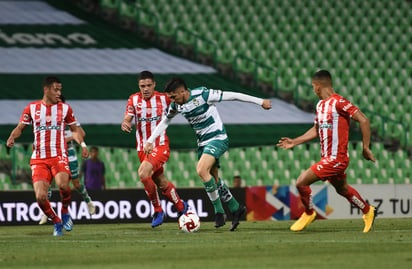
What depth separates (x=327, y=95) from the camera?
10383 mm

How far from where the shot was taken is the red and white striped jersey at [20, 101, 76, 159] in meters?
10.5

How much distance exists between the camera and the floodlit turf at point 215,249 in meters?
6.96

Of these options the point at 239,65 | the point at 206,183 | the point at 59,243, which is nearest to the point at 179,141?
the point at 239,65

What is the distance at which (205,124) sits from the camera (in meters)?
10.7

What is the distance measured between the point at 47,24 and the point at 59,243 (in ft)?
48.9

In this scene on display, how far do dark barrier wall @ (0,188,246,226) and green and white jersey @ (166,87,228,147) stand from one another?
4.29m

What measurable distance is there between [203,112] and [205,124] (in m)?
0.17

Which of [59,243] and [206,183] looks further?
[206,183]

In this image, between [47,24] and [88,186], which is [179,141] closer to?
[88,186]

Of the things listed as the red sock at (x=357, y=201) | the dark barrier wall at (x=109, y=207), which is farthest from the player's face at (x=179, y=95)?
the dark barrier wall at (x=109, y=207)

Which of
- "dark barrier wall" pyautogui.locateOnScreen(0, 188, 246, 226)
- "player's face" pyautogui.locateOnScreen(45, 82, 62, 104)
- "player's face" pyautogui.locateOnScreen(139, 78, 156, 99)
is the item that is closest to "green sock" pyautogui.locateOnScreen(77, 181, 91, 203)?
"dark barrier wall" pyautogui.locateOnScreen(0, 188, 246, 226)

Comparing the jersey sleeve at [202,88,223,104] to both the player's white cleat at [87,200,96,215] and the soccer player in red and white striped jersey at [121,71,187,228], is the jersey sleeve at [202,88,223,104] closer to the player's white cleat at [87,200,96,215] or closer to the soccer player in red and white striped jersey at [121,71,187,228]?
the soccer player in red and white striped jersey at [121,71,187,228]

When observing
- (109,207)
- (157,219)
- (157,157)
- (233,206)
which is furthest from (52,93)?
(109,207)

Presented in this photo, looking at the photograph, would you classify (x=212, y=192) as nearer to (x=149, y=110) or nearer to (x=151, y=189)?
(x=151, y=189)
